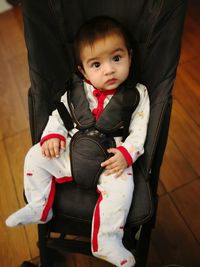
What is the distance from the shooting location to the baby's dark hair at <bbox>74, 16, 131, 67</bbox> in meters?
0.91

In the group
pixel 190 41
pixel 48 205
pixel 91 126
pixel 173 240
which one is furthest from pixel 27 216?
pixel 190 41

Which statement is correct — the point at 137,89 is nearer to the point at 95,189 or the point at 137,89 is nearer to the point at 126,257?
the point at 95,189

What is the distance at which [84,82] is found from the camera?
1.04 metres

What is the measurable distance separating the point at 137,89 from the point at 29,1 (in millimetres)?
422

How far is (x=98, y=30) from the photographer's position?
91 centimetres

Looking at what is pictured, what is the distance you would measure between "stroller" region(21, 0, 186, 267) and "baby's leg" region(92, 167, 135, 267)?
0.13ft

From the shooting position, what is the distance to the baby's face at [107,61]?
2.97 ft

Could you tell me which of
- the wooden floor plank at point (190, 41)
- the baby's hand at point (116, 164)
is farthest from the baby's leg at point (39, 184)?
the wooden floor plank at point (190, 41)

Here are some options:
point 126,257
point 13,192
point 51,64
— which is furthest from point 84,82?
point 13,192

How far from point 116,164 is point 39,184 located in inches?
9.4

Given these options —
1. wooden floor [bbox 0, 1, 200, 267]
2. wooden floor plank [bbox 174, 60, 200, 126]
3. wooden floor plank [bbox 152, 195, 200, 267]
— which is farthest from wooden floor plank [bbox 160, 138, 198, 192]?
wooden floor plank [bbox 174, 60, 200, 126]

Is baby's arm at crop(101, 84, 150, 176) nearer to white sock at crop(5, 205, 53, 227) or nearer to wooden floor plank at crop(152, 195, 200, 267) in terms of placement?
white sock at crop(5, 205, 53, 227)

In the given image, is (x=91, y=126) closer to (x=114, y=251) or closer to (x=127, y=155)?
(x=127, y=155)

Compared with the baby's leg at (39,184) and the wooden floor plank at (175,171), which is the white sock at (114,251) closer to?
the baby's leg at (39,184)
